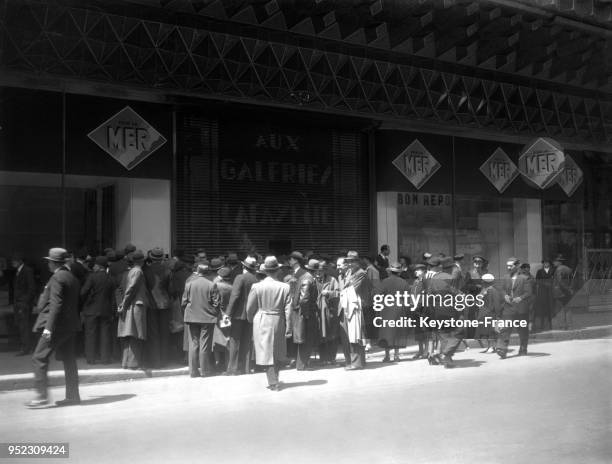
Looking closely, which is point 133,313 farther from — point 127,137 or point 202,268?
point 127,137

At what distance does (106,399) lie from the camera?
8.01 meters

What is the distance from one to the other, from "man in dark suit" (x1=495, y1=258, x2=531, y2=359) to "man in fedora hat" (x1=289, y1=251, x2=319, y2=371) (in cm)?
306

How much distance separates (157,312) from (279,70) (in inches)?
197

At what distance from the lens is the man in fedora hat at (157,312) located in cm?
998

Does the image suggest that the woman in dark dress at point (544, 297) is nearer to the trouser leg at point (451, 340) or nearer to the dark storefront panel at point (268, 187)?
the trouser leg at point (451, 340)

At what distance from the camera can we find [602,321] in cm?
1136

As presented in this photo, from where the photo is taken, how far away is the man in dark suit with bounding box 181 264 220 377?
9617 millimetres

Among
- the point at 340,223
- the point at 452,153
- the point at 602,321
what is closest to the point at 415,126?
the point at 452,153

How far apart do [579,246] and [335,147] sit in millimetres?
5494

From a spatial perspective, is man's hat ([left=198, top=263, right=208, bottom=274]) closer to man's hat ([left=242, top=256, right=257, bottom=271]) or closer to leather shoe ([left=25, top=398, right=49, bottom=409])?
man's hat ([left=242, top=256, right=257, bottom=271])

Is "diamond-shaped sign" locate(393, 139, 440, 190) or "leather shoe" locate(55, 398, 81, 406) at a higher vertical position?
"diamond-shaped sign" locate(393, 139, 440, 190)

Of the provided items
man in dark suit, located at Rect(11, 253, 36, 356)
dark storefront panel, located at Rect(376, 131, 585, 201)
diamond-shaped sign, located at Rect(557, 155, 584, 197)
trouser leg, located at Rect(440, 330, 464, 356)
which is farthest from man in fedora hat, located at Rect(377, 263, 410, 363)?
man in dark suit, located at Rect(11, 253, 36, 356)

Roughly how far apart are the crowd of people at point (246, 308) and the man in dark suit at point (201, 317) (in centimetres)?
1

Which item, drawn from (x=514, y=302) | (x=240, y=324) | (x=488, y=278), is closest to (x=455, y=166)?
(x=488, y=278)
